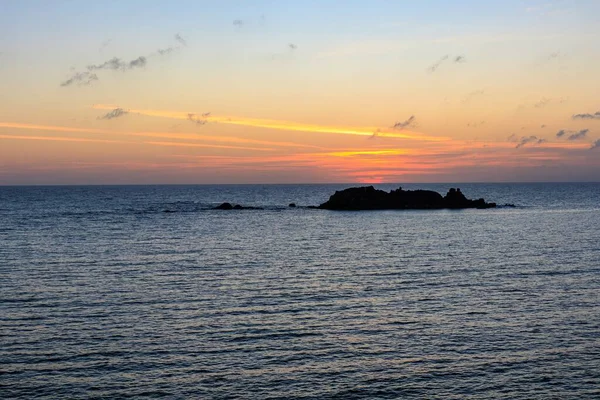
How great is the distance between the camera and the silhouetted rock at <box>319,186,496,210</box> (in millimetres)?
145875

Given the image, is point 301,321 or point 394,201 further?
point 394,201

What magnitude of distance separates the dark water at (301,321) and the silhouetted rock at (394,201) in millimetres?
77741

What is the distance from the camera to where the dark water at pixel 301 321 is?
25203 mm

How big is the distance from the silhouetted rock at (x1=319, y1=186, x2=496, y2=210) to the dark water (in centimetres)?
7774

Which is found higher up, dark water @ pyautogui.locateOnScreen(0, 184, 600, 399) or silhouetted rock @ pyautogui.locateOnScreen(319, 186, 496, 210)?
silhouetted rock @ pyautogui.locateOnScreen(319, 186, 496, 210)

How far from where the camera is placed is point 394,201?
482ft

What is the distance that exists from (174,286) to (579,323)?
85.9ft

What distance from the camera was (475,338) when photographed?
30953 millimetres

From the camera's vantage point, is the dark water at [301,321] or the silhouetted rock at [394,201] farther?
the silhouetted rock at [394,201]

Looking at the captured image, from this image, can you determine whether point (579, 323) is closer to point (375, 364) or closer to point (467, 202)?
point (375, 364)

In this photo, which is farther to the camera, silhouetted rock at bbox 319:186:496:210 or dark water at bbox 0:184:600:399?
A: silhouetted rock at bbox 319:186:496:210

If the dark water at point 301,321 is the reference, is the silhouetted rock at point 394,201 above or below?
above

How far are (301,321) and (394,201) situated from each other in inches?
4526

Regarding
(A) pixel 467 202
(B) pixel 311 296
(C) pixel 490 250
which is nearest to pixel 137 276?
(B) pixel 311 296
